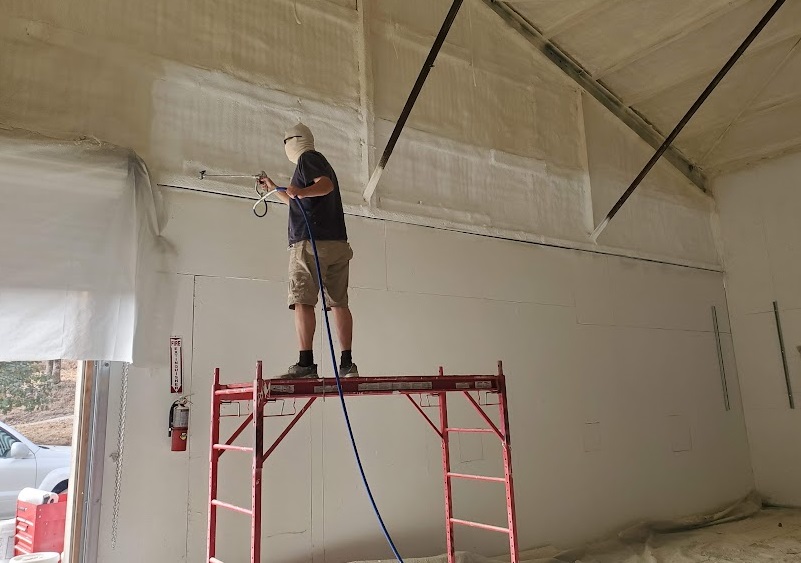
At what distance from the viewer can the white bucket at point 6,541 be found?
319 centimetres

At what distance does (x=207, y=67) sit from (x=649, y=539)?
4.78 m

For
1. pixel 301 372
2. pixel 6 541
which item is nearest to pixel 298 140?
pixel 301 372

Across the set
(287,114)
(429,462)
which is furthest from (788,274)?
(287,114)

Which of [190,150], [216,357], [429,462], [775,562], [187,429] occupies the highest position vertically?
[190,150]

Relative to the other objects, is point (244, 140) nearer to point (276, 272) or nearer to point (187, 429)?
point (276, 272)

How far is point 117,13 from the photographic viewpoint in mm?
3596

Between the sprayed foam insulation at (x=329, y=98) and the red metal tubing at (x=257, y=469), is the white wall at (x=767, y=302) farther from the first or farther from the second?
the red metal tubing at (x=257, y=469)

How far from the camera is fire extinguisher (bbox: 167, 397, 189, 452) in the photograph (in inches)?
131

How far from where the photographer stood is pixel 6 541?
3188 mm

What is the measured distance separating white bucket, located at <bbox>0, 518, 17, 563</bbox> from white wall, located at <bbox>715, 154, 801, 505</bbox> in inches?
262

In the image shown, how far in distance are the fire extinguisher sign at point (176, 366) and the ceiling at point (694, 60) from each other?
13.6 ft

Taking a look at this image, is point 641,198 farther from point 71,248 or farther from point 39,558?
point 39,558

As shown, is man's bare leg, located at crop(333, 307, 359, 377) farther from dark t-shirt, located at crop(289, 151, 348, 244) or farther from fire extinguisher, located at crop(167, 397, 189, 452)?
fire extinguisher, located at crop(167, 397, 189, 452)

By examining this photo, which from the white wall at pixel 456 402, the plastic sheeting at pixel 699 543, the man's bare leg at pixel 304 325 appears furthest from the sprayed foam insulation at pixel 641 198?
the man's bare leg at pixel 304 325
